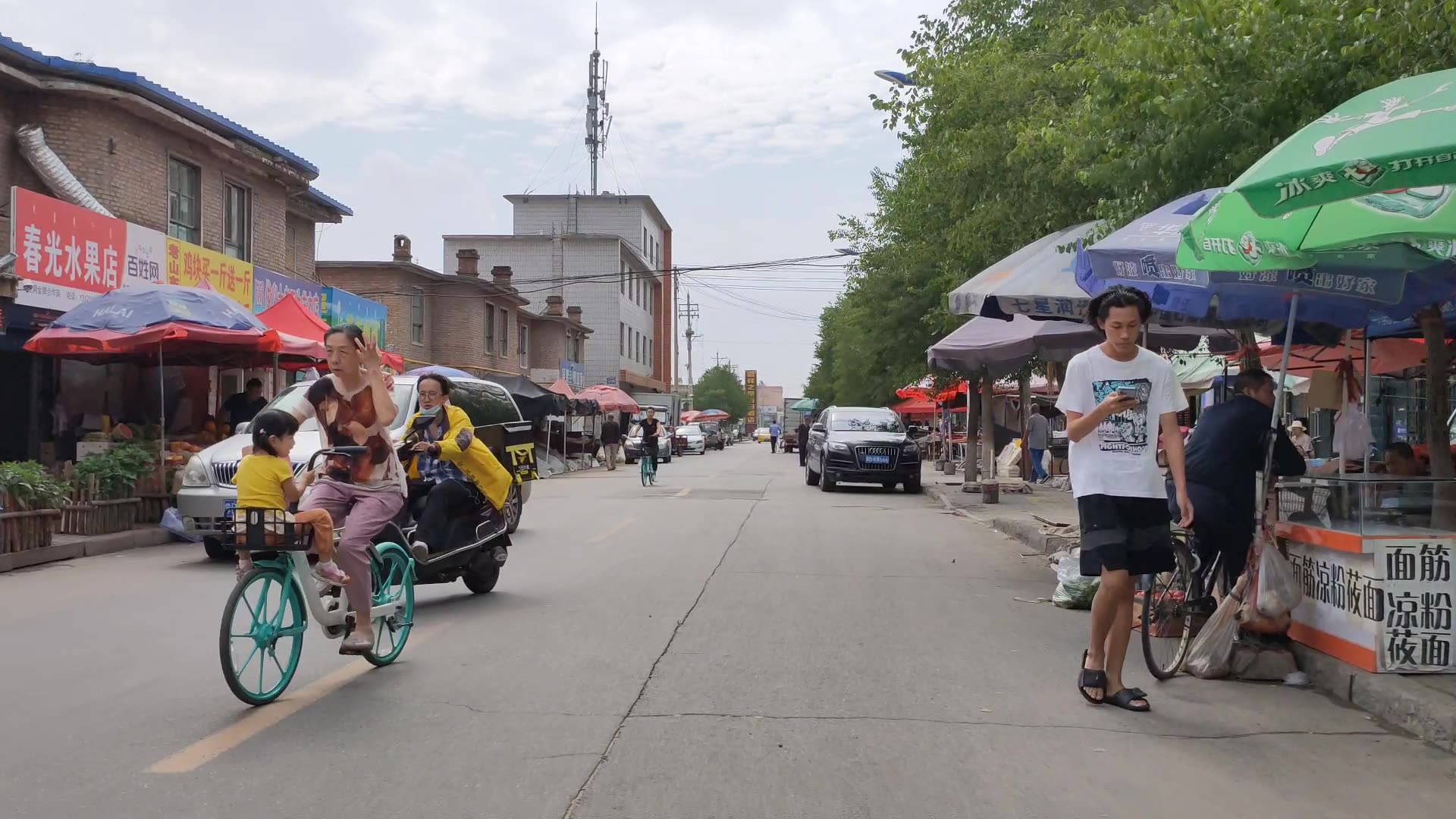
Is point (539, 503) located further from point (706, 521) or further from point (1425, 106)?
point (1425, 106)

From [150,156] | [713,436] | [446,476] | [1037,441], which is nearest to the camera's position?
[446,476]

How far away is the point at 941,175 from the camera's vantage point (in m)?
14.2

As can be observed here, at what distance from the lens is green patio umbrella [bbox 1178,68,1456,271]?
15.5 feet

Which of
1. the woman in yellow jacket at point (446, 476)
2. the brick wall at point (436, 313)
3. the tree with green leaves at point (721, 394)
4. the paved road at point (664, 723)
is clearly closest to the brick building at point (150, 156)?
the paved road at point (664, 723)

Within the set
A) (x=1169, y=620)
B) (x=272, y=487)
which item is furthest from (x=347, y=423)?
(x=1169, y=620)

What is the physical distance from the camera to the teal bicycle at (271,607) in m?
5.36

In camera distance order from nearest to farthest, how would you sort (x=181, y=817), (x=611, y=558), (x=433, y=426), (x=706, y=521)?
1. (x=181, y=817)
2. (x=433, y=426)
3. (x=611, y=558)
4. (x=706, y=521)

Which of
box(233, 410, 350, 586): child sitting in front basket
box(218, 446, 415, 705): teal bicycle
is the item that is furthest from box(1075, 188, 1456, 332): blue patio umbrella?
box(233, 410, 350, 586): child sitting in front basket

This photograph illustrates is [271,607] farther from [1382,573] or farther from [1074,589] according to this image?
[1074,589]

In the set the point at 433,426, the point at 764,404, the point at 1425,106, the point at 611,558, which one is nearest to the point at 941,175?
the point at 611,558

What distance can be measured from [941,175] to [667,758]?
10.7 meters

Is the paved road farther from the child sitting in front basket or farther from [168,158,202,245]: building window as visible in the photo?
[168,158,202,245]: building window

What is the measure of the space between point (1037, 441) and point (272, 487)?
2512cm

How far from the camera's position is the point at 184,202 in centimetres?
2102
